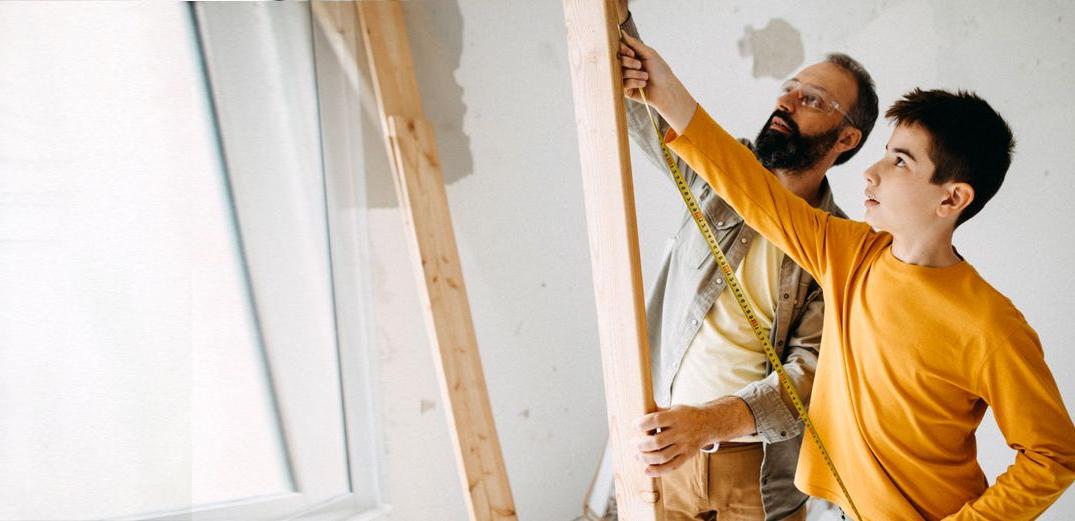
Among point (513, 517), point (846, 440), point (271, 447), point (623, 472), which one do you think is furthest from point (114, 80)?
point (846, 440)

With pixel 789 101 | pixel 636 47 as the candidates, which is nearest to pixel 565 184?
pixel 789 101

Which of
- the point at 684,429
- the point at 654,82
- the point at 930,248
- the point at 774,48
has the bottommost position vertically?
the point at 684,429

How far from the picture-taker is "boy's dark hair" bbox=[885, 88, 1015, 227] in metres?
1.06

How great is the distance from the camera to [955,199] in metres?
1.07

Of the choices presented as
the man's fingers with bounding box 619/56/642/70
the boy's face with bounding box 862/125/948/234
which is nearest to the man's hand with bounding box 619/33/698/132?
the man's fingers with bounding box 619/56/642/70

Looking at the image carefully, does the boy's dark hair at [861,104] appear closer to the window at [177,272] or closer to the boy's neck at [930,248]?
the boy's neck at [930,248]

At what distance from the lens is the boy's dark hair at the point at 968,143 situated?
106 centimetres

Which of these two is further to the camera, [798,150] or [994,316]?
[798,150]

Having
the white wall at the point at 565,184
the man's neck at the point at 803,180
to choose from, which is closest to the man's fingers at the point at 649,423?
the man's neck at the point at 803,180

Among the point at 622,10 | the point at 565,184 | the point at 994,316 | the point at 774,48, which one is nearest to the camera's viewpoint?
the point at 994,316

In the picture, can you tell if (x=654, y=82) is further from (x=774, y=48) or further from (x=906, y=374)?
(x=774, y=48)

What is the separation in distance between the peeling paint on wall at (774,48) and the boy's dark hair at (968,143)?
710 mm

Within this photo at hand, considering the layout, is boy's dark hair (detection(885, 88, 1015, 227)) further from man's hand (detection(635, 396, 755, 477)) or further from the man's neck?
→ man's hand (detection(635, 396, 755, 477))

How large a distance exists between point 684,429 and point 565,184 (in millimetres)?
1347
